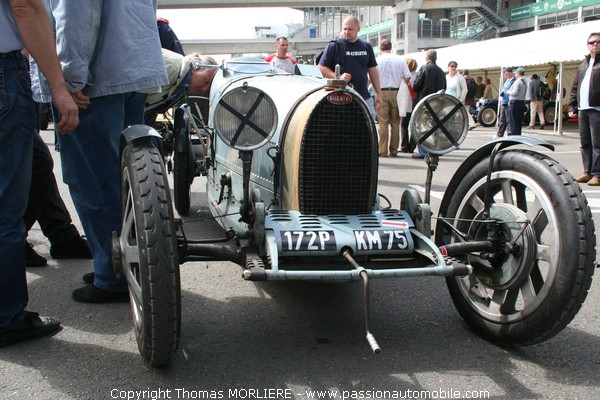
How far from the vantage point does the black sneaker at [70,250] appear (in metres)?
4.43

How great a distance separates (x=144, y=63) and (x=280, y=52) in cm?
634

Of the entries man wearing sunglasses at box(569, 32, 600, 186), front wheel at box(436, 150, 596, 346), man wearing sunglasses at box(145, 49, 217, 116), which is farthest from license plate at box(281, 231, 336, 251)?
man wearing sunglasses at box(569, 32, 600, 186)

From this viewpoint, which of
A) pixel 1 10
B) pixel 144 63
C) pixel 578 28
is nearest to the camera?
pixel 1 10

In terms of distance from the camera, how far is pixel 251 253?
2.86 meters

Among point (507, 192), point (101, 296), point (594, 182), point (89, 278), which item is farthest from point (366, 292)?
point (594, 182)

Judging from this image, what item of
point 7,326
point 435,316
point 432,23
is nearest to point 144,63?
point 7,326

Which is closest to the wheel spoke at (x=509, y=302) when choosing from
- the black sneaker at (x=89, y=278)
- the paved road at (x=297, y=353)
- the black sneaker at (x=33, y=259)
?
the paved road at (x=297, y=353)

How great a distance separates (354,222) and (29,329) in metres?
1.72

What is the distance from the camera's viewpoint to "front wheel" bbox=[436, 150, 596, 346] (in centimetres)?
257

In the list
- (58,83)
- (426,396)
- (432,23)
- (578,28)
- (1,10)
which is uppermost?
(432,23)

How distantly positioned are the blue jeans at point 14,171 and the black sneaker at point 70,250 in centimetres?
149

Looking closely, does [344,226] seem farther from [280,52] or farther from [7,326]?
[280,52]

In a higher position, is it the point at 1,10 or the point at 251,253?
the point at 1,10

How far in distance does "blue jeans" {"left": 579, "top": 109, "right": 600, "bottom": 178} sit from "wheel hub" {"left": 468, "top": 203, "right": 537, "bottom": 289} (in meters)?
5.29
